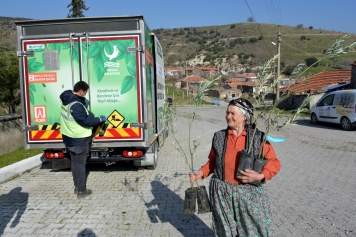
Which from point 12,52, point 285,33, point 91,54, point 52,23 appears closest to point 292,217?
point 91,54

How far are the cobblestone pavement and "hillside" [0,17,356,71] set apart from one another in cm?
6849

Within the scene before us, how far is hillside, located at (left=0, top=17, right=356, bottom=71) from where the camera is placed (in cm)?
8500

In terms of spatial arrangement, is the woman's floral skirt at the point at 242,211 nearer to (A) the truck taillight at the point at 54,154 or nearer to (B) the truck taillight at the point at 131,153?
(B) the truck taillight at the point at 131,153

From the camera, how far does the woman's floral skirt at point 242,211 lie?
2.55 m

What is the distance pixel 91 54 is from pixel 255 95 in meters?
4.19

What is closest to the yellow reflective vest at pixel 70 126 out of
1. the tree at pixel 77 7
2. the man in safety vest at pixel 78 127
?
Answer: the man in safety vest at pixel 78 127

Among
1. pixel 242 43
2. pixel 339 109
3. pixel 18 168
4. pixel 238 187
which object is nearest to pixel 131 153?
pixel 18 168

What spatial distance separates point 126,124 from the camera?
614 cm

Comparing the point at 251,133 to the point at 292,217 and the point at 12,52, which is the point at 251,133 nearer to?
the point at 292,217

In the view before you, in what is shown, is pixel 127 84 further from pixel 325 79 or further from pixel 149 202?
pixel 325 79

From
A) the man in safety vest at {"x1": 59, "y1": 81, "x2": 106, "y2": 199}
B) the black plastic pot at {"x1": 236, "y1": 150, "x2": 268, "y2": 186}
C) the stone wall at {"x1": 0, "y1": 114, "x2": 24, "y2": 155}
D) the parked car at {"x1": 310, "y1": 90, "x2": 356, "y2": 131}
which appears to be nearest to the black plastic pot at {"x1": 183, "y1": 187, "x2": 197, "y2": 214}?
the black plastic pot at {"x1": 236, "y1": 150, "x2": 268, "y2": 186}

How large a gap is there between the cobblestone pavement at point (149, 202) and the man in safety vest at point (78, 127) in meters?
0.44

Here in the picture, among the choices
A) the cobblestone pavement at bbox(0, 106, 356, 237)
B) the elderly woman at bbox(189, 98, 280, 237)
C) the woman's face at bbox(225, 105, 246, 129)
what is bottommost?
the cobblestone pavement at bbox(0, 106, 356, 237)

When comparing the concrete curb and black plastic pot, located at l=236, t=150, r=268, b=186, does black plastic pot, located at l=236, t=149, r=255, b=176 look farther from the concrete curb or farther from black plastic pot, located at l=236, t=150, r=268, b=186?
the concrete curb
